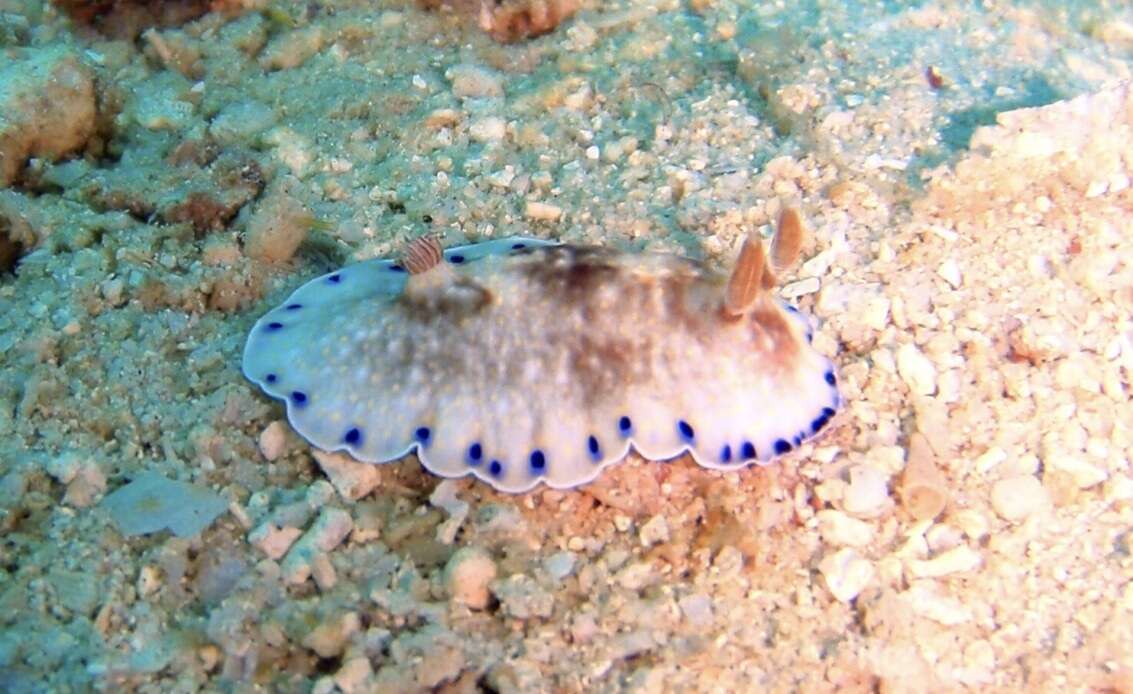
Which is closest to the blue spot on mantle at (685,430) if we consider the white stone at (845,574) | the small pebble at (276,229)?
the white stone at (845,574)

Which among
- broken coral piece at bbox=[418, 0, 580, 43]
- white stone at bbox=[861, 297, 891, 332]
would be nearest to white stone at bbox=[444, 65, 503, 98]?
broken coral piece at bbox=[418, 0, 580, 43]

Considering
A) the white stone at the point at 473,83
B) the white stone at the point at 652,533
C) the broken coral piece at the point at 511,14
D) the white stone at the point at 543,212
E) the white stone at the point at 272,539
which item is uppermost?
the broken coral piece at the point at 511,14

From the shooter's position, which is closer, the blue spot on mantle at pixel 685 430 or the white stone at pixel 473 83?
the blue spot on mantle at pixel 685 430

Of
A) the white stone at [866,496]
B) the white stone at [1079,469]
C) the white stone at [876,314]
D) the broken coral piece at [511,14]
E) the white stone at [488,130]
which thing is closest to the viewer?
the white stone at [866,496]

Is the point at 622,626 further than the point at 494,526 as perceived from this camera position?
No

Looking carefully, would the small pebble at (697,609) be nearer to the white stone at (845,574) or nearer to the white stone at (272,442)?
the white stone at (845,574)

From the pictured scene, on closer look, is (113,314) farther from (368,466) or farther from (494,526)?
(494,526)

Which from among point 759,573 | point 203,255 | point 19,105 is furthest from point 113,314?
point 759,573
